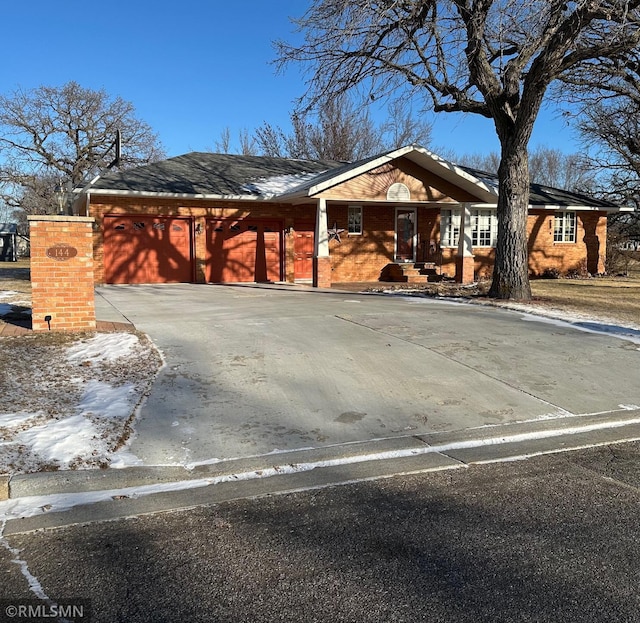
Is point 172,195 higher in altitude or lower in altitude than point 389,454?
higher

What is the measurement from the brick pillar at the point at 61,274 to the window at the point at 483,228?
1696 centimetres

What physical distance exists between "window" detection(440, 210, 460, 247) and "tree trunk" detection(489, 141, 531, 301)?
301 inches

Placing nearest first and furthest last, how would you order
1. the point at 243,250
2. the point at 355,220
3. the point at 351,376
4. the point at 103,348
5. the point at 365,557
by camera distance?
the point at 365,557 → the point at 351,376 → the point at 103,348 → the point at 243,250 → the point at 355,220

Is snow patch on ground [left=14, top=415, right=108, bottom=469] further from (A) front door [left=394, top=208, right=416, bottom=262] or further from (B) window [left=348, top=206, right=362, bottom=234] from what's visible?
(A) front door [left=394, top=208, right=416, bottom=262]

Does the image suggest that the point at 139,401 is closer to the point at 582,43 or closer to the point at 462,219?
the point at 582,43

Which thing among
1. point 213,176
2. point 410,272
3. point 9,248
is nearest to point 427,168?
point 410,272

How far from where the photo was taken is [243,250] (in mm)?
20000

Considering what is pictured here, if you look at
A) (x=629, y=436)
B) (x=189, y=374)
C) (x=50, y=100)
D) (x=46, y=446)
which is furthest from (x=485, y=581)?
(x=50, y=100)

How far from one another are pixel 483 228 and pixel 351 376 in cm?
1740

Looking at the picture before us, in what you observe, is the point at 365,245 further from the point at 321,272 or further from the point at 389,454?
the point at 389,454

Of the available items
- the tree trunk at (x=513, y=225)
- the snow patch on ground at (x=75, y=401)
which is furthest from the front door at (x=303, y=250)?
the snow patch on ground at (x=75, y=401)

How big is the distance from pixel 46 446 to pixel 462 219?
1717cm

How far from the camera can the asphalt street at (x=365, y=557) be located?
2.82 meters

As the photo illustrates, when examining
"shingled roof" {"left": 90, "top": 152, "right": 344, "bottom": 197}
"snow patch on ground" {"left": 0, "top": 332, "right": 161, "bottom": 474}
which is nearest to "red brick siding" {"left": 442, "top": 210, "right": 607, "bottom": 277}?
"shingled roof" {"left": 90, "top": 152, "right": 344, "bottom": 197}
